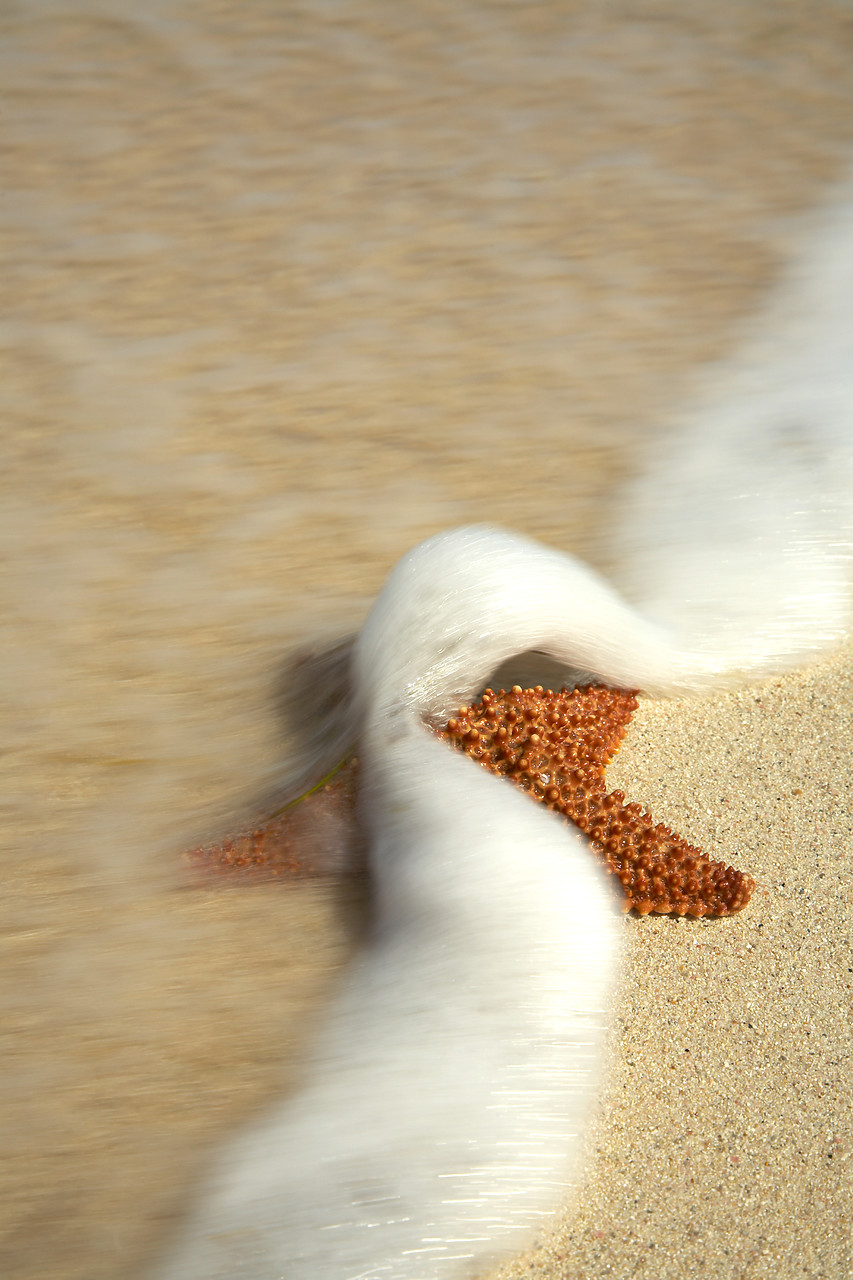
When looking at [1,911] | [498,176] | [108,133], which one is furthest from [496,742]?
[108,133]

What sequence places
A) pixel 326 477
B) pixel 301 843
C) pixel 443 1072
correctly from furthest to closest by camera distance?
pixel 326 477 → pixel 301 843 → pixel 443 1072

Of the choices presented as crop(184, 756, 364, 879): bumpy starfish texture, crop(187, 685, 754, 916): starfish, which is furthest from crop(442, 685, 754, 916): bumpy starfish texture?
crop(184, 756, 364, 879): bumpy starfish texture

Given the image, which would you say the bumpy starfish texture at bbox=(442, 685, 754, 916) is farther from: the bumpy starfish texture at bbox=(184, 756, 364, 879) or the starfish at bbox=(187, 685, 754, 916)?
the bumpy starfish texture at bbox=(184, 756, 364, 879)

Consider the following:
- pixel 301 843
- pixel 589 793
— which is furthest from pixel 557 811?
pixel 301 843

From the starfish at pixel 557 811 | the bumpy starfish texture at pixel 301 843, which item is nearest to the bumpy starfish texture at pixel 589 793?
the starfish at pixel 557 811

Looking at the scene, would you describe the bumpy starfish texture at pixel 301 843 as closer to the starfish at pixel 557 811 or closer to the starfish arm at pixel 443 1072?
the starfish at pixel 557 811

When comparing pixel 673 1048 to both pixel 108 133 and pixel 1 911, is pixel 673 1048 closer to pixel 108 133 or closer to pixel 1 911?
pixel 1 911

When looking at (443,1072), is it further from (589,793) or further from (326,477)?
(326,477)
